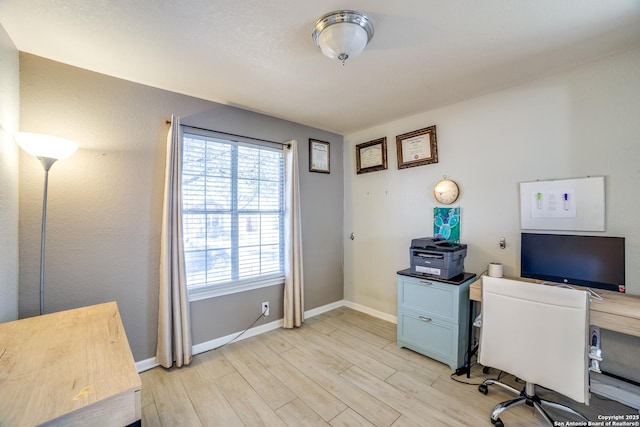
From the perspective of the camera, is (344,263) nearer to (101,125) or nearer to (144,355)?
(144,355)

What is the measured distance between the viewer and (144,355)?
2213 millimetres

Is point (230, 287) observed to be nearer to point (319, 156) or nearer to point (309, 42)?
point (319, 156)

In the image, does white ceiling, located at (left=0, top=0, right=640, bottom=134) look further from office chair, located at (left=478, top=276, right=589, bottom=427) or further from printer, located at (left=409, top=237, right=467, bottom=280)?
office chair, located at (left=478, top=276, right=589, bottom=427)

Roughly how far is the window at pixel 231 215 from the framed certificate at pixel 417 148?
55.8 inches

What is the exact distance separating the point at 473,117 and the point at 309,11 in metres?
1.92

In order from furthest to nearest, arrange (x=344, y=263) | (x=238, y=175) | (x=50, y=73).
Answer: (x=344, y=263), (x=238, y=175), (x=50, y=73)

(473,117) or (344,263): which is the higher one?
(473,117)

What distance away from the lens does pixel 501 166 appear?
2.37m

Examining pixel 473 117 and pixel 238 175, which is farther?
pixel 238 175

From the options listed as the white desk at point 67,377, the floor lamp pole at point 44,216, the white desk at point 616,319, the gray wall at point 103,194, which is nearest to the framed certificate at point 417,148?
the white desk at point 616,319

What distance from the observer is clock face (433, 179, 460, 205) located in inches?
104

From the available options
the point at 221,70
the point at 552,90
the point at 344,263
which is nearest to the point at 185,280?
the point at 221,70

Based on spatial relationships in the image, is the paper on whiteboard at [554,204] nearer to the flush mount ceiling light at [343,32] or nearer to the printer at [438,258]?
the printer at [438,258]

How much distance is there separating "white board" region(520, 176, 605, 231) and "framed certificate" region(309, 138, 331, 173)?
2.11 m
